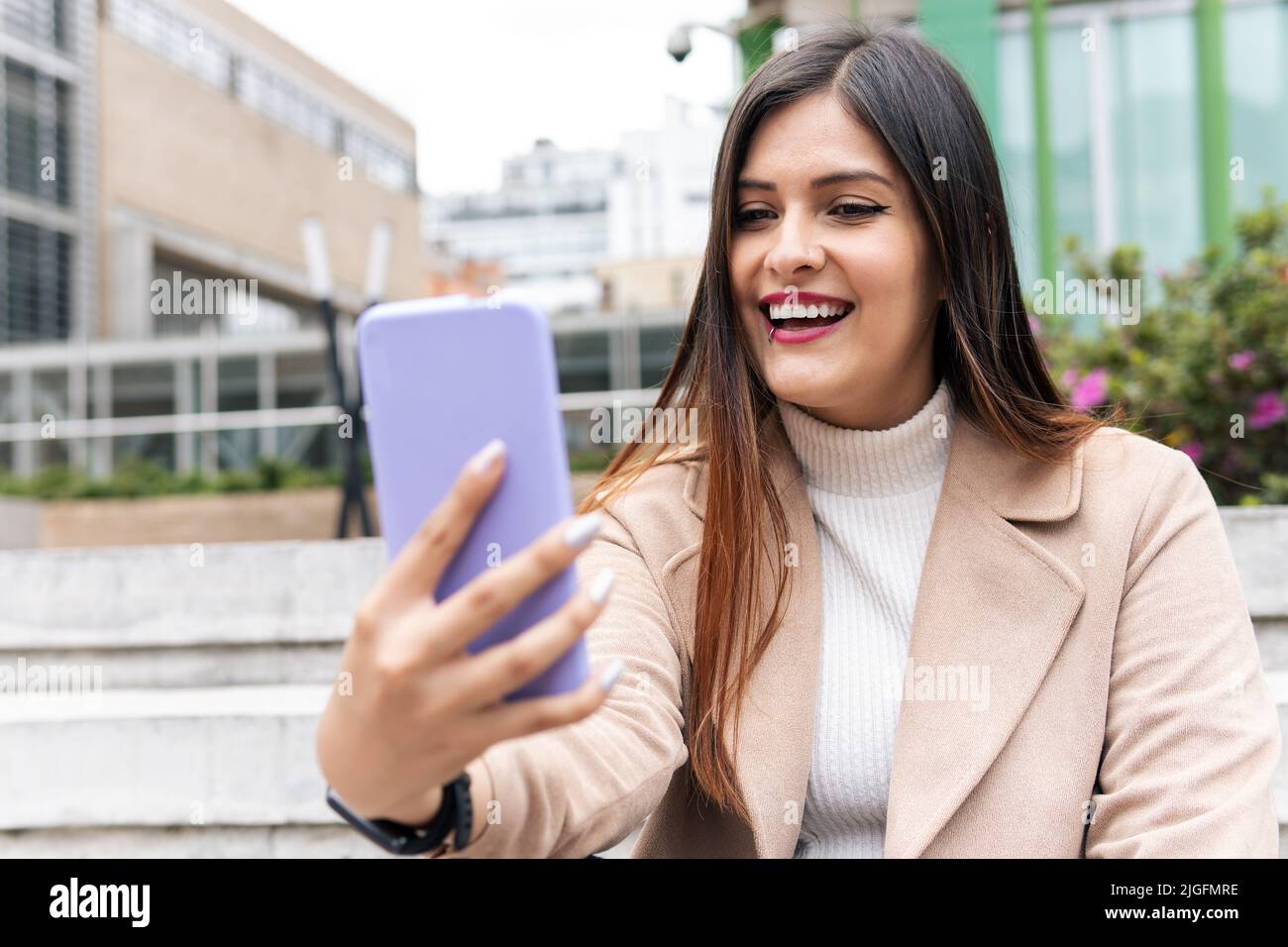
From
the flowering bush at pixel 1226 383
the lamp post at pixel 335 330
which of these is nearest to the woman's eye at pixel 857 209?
the flowering bush at pixel 1226 383

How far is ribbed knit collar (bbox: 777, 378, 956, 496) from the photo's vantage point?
1.89m

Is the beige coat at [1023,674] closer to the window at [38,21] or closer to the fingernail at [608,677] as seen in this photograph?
the fingernail at [608,677]

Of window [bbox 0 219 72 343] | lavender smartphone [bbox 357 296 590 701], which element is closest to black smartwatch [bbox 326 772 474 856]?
lavender smartphone [bbox 357 296 590 701]

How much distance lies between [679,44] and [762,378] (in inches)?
263

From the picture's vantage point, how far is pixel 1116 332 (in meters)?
4.62

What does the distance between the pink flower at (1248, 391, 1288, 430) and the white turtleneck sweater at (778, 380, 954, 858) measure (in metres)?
2.42

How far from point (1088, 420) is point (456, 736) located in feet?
4.03

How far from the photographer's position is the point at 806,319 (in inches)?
68.7

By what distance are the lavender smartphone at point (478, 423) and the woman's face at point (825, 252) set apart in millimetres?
820

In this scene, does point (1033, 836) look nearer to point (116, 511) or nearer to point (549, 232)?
point (116, 511)

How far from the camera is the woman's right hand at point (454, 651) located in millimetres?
903

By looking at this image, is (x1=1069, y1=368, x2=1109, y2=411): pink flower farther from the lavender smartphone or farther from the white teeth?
the lavender smartphone

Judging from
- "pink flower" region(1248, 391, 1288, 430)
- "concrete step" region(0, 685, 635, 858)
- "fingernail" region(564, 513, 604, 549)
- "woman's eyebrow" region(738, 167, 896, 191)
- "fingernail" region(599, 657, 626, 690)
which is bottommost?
"concrete step" region(0, 685, 635, 858)
